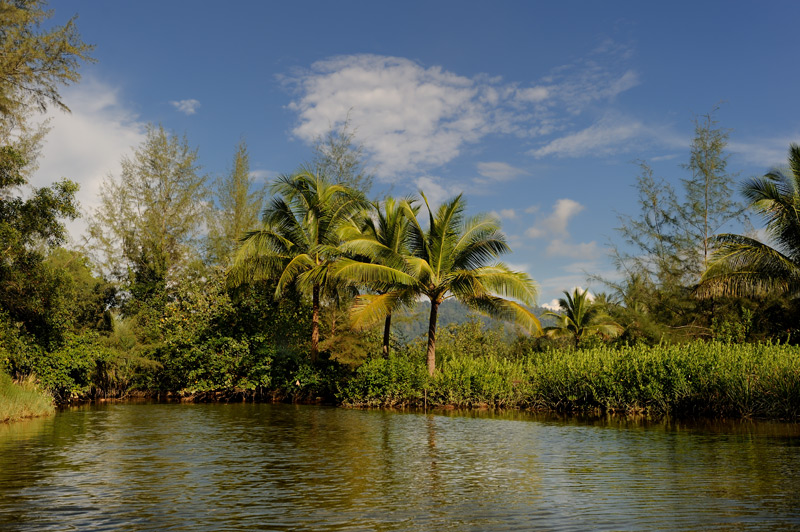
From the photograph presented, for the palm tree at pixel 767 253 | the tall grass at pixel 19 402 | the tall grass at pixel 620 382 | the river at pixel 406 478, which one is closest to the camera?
the river at pixel 406 478

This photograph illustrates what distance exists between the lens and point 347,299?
30.9m

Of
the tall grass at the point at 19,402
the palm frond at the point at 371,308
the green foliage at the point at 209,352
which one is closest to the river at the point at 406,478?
the tall grass at the point at 19,402

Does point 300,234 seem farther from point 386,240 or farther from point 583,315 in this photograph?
A: point 583,315

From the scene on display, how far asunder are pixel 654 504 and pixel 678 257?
30719 mm

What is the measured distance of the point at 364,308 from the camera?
78.7 ft

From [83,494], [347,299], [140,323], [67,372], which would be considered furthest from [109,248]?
[83,494]

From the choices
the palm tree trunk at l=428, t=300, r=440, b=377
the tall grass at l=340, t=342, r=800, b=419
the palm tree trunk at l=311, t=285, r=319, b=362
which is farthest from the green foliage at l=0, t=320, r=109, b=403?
the palm tree trunk at l=428, t=300, r=440, b=377

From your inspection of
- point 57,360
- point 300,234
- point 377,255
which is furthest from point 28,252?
point 377,255

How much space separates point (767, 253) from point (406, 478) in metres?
20.0

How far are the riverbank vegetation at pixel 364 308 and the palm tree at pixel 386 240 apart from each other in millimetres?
88

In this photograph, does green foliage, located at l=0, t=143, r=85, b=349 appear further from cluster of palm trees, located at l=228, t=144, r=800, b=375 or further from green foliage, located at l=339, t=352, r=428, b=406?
green foliage, located at l=339, t=352, r=428, b=406

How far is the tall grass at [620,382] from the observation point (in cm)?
1706

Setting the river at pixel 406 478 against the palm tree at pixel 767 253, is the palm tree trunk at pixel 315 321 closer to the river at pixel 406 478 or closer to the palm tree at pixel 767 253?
the river at pixel 406 478

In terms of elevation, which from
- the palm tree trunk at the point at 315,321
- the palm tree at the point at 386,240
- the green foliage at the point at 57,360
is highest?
the palm tree at the point at 386,240
